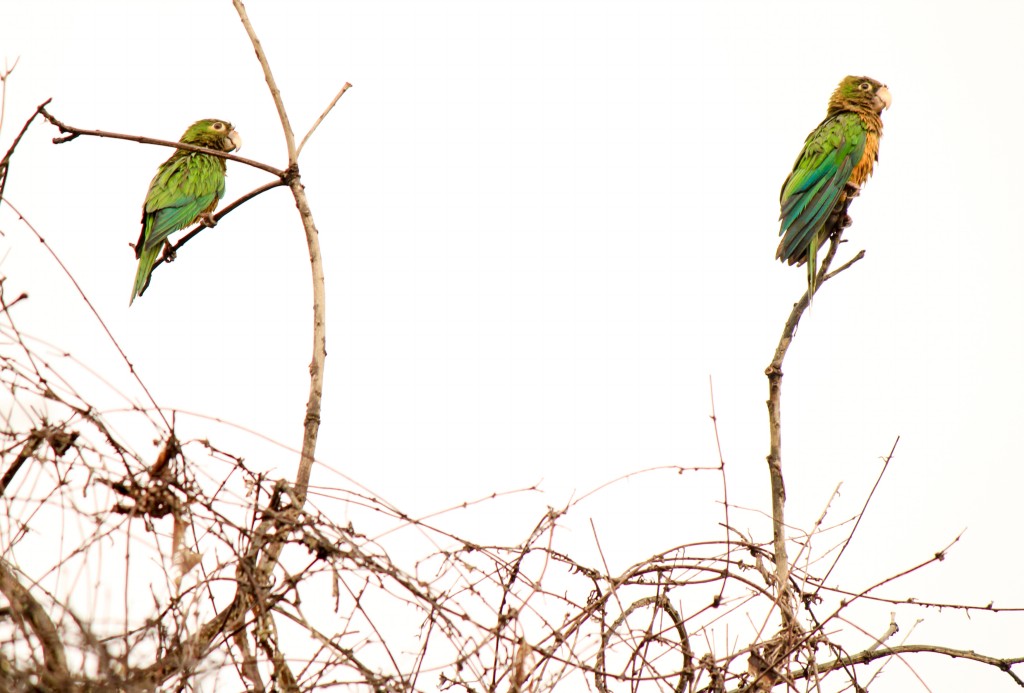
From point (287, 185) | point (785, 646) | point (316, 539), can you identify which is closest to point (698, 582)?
point (785, 646)

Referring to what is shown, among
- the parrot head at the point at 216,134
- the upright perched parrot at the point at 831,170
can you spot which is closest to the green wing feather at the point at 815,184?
the upright perched parrot at the point at 831,170

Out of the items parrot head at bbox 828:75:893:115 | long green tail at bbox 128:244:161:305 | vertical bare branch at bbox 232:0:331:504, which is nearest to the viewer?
vertical bare branch at bbox 232:0:331:504

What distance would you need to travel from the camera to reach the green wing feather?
654 centimetres

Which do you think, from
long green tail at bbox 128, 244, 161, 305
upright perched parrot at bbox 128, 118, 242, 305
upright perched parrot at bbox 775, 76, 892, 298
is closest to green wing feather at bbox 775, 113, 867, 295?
upright perched parrot at bbox 775, 76, 892, 298

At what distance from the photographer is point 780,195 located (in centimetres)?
712

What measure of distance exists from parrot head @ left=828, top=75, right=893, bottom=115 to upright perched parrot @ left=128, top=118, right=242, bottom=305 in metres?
5.01

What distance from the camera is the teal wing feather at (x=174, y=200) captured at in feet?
26.5

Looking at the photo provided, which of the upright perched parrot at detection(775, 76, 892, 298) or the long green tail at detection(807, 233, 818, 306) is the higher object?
the upright perched parrot at detection(775, 76, 892, 298)

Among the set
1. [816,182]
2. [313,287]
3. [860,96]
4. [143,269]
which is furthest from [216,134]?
[313,287]

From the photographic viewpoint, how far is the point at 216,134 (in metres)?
9.44

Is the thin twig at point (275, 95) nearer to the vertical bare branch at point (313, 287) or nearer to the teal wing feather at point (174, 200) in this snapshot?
the vertical bare branch at point (313, 287)

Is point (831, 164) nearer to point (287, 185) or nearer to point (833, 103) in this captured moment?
point (833, 103)

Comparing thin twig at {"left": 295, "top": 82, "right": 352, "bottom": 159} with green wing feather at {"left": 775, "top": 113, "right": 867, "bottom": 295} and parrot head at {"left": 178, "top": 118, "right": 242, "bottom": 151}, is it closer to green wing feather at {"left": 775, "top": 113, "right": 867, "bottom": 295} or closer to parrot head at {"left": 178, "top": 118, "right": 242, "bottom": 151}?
green wing feather at {"left": 775, "top": 113, "right": 867, "bottom": 295}

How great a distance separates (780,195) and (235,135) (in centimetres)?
520
